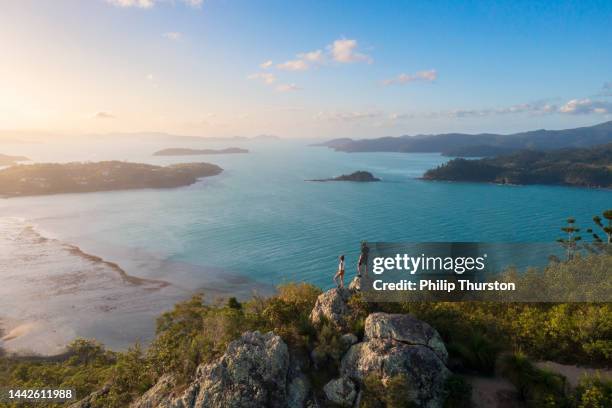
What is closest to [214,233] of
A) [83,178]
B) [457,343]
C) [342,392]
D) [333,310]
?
[333,310]

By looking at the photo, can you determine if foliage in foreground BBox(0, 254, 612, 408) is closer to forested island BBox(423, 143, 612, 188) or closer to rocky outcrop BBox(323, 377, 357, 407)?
rocky outcrop BBox(323, 377, 357, 407)

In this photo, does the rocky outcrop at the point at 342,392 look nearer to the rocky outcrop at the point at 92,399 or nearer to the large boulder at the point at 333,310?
the large boulder at the point at 333,310

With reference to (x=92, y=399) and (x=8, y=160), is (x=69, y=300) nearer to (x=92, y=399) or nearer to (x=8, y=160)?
(x=92, y=399)

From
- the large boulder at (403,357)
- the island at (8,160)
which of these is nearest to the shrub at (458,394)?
the large boulder at (403,357)

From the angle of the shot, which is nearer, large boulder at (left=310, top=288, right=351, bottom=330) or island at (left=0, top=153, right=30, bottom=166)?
large boulder at (left=310, top=288, right=351, bottom=330)

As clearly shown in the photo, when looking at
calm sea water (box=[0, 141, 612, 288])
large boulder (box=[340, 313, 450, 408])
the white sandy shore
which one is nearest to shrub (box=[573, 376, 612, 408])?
large boulder (box=[340, 313, 450, 408])

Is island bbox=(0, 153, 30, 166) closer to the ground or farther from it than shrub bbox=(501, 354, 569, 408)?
farther from it
